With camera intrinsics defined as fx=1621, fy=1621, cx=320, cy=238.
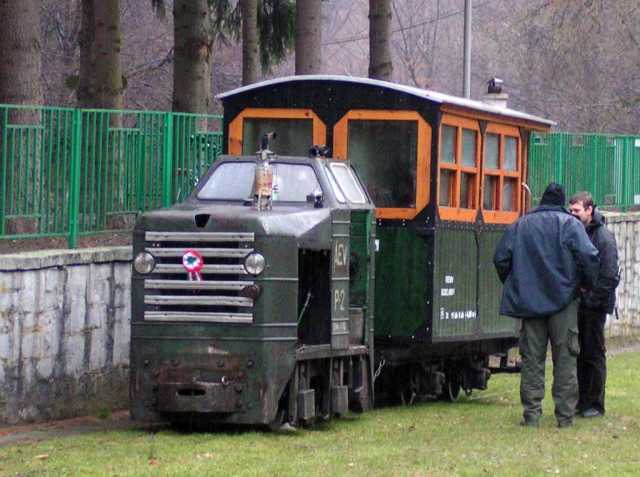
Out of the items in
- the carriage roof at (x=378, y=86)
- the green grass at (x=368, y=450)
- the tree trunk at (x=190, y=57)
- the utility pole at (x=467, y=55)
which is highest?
the utility pole at (x=467, y=55)

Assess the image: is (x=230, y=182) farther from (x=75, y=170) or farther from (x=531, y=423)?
(x=531, y=423)

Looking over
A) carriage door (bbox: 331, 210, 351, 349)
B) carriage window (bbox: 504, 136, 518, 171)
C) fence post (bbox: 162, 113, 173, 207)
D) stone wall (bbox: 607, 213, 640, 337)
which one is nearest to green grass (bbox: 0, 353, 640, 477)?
carriage door (bbox: 331, 210, 351, 349)

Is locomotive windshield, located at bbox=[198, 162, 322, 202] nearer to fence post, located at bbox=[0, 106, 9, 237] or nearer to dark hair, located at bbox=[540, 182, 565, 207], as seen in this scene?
fence post, located at bbox=[0, 106, 9, 237]

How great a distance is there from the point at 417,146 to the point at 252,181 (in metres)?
1.91

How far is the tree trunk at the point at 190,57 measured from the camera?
69.5ft

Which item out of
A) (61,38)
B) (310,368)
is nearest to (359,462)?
(310,368)

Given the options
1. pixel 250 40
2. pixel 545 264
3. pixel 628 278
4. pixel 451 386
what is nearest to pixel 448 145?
pixel 545 264

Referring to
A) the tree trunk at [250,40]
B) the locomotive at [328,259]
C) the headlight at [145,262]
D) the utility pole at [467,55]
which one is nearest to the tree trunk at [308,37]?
the tree trunk at [250,40]

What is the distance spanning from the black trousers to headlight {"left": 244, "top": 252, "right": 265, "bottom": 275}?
3647 millimetres

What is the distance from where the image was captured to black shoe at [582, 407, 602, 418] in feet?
48.1

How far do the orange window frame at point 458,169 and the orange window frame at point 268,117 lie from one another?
1116mm

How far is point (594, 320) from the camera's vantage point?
48.1 feet

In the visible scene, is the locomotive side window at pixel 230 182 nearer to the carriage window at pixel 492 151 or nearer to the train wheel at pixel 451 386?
the carriage window at pixel 492 151

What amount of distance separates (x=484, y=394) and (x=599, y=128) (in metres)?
32.1
